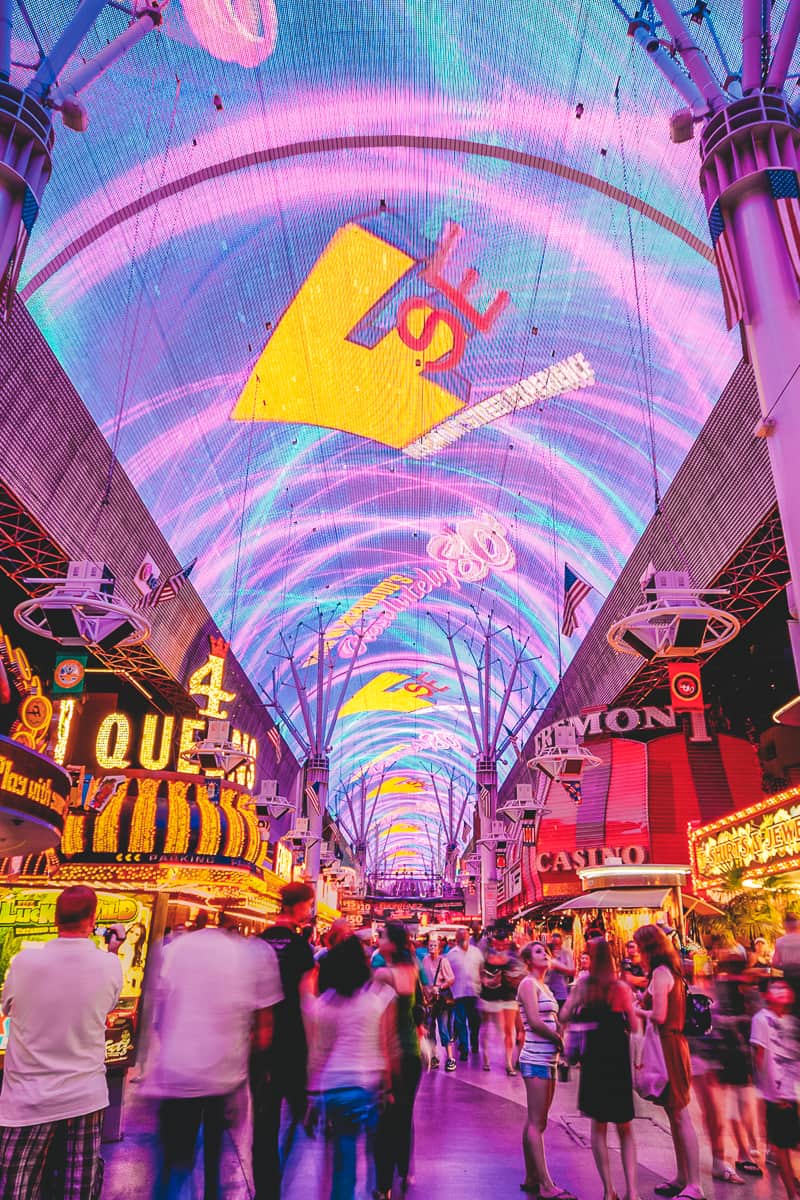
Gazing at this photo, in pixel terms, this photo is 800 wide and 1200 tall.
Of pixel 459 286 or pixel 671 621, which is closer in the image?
pixel 671 621

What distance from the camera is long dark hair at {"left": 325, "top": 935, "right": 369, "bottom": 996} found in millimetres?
4188

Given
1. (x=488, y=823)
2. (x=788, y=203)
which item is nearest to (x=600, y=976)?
(x=788, y=203)

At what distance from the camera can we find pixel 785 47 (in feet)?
25.8

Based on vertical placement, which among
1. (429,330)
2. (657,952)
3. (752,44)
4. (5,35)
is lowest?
(657,952)

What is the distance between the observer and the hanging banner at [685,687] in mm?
16906

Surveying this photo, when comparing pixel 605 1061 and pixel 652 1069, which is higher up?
pixel 605 1061

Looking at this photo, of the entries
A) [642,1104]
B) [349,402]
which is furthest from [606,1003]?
[349,402]

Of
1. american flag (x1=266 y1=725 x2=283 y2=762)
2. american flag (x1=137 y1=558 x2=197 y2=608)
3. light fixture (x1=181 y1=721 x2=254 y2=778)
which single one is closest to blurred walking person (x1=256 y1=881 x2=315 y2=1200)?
american flag (x1=137 y1=558 x2=197 y2=608)

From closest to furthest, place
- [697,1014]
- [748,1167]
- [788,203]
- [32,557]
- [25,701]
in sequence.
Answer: [748,1167] < [788,203] < [697,1014] < [32,557] < [25,701]

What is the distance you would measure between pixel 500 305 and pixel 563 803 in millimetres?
16423

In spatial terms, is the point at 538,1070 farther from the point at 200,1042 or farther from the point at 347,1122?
the point at 200,1042

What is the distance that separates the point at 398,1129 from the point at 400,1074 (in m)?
0.49

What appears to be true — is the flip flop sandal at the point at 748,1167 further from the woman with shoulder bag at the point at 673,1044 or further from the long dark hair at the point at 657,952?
the long dark hair at the point at 657,952

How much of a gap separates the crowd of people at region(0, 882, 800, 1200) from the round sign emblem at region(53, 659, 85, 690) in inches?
411
